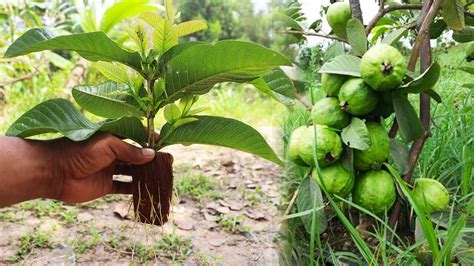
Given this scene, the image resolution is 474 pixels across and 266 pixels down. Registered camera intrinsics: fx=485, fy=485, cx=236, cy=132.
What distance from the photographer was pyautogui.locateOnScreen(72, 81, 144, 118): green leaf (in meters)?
1.06

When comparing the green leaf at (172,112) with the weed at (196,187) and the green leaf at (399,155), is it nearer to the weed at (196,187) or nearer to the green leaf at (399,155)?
the green leaf at (399,155)

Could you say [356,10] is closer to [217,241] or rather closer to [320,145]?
[320,145]

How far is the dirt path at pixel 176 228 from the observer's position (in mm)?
1688

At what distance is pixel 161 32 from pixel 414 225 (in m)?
0.67

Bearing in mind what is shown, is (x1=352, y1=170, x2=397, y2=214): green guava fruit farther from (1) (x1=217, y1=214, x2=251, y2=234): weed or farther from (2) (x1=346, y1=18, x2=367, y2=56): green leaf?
(1) (x1=217, y1=214, x2=251, y2=234): weed

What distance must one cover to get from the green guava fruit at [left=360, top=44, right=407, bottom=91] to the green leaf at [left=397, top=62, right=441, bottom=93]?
22mm

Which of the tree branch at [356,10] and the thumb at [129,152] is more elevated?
the tree branch at [356,10]

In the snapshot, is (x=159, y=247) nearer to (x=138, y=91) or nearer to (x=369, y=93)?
(x=138, y=91)

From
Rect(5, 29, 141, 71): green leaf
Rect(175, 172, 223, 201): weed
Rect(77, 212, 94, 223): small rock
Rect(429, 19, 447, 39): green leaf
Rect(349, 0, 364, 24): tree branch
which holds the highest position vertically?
Rect(349, 0, 364, 24): tree branch

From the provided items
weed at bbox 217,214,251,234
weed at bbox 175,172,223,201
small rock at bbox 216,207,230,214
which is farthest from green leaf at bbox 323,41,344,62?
weed at bbox 175,172,223,201

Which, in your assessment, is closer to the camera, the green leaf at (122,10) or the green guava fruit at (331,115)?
the green guava fruit at (331,115)

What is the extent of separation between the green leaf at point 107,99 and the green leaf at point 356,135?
19.4 inches

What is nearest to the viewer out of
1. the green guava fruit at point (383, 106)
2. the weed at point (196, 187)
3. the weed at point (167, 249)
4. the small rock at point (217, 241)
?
the green guava fruit at point (383, 106)

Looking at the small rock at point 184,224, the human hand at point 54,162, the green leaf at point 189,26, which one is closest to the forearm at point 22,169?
the human hand at point 54,162
